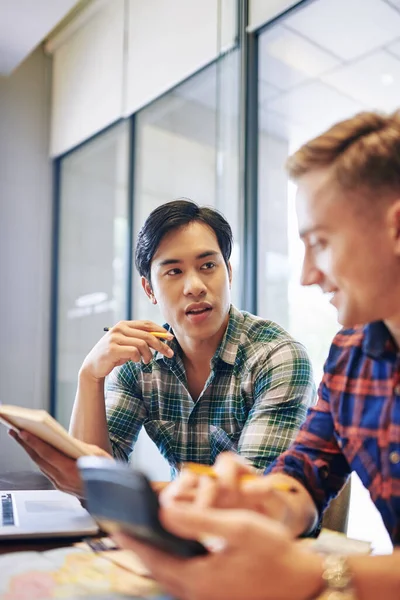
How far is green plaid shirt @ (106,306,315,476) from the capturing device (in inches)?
60.2

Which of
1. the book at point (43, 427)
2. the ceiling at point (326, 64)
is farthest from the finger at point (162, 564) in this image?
the ceiling at point (326, 64)

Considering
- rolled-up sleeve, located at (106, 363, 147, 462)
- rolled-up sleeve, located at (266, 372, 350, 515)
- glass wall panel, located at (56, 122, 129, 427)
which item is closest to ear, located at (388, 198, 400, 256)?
rolled-up sleeve, located at (266, 372, 350, 515)

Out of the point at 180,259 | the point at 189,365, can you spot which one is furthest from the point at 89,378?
the point at 180,259

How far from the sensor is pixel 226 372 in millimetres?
1743

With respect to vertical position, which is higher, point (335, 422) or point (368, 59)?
point (368, 59)

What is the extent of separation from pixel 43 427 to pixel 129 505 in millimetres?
497

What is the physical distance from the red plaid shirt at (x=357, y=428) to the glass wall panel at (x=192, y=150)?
7.34 ft

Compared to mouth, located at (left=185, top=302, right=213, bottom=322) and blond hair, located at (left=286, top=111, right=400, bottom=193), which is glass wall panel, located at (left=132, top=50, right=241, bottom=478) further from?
blond hair, located at (left=286, top=111, right=400, bottom=193)

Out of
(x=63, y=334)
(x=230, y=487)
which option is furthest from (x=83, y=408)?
(x=63, y=334)

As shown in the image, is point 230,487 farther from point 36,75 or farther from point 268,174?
point 36,75

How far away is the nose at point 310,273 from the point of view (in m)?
1.00

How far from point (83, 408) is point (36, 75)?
403 centimetres

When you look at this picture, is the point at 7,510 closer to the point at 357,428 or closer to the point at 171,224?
the point at 357,428

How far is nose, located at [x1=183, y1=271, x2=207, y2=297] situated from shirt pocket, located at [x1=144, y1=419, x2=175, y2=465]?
364 mm
